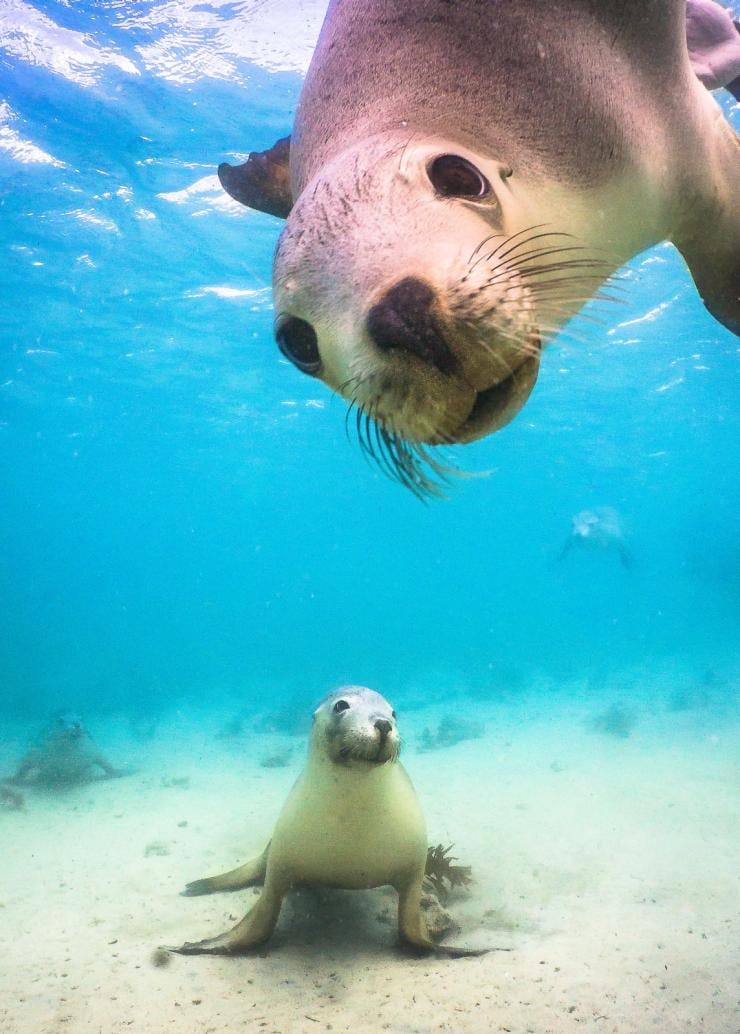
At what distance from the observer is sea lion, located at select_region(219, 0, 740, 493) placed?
1.20 meters

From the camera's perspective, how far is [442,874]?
16.1ft

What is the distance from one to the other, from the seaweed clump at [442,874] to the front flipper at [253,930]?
59.2 inches

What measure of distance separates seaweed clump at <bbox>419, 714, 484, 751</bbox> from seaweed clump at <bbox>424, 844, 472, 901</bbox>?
7527 mm

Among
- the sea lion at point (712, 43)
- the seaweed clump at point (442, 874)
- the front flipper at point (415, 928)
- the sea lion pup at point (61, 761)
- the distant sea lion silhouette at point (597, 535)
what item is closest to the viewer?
the sea lion at point (712, 43)

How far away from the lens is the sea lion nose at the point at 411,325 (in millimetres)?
1129

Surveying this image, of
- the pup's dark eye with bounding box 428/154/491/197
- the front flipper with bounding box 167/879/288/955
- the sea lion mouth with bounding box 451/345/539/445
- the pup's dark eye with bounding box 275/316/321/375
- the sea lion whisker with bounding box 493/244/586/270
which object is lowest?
the front flipper with bounding box 167/879/288/955

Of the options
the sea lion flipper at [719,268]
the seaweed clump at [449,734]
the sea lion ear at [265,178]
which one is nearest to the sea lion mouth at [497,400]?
the sea lion flipper at [719,268]

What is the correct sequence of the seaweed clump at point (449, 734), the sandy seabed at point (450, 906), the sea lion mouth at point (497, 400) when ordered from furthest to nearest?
1. the seaweed clump at point (449, 734)
2. the sandy seabed at point (450, 906)
3. the sea lion mouth at point (497, 400)

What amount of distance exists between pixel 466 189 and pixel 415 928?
365 cm

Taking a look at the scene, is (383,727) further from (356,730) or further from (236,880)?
(236,880)

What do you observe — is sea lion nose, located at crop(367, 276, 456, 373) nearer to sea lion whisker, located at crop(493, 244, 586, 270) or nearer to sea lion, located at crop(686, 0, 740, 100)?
sea lion whisker, located at crop(493, 244, 586, 270)

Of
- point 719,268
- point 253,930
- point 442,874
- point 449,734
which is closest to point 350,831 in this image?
point 253,930

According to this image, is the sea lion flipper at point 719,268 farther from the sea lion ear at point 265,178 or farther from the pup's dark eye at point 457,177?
the sea lion ear at point 265,178

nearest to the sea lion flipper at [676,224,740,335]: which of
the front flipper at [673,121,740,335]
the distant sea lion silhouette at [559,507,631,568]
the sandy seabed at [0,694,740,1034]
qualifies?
the front flipper at [673,121,740,335]
